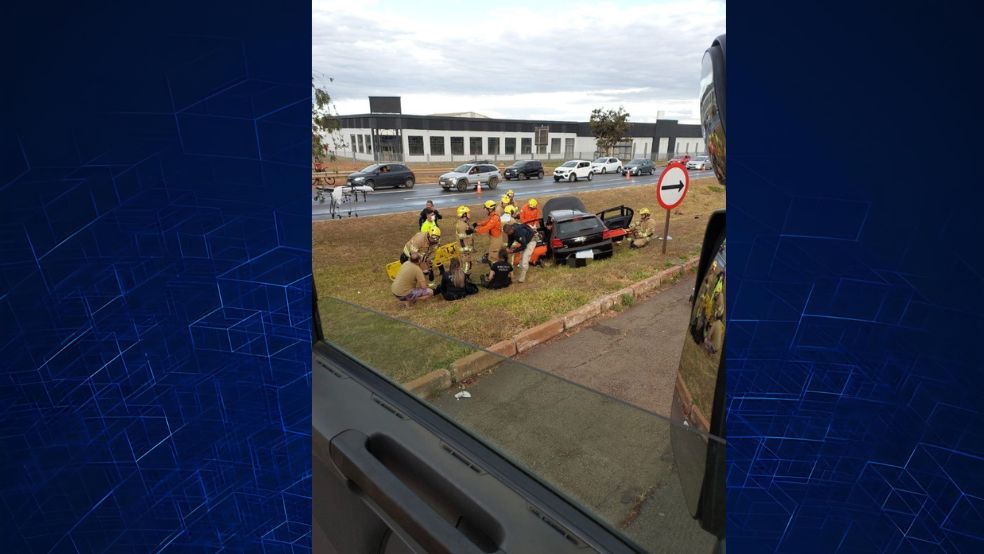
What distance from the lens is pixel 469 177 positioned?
22.9 m

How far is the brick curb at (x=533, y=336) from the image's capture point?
7.15ft

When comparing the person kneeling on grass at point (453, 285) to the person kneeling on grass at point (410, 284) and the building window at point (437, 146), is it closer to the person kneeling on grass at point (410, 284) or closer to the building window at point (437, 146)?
the person kneeling on grass at point (410, 284)

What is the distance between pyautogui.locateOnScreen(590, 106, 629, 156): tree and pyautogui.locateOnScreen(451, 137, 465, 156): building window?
11875mm

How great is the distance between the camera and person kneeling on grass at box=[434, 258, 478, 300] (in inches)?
275

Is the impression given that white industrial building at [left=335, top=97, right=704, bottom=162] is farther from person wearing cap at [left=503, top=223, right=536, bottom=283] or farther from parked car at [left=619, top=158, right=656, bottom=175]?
person wearing cap at [left=503, top=223, right=536, bottom=283]

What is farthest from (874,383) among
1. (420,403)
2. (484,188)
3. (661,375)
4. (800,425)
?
(484,188)

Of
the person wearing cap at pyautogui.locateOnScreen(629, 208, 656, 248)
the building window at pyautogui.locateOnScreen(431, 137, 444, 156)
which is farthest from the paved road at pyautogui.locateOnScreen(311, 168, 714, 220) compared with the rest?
the building window at pyautogui.locateOnScreen(431, 137, 444, 156)

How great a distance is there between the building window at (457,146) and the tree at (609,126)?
11.9 meters

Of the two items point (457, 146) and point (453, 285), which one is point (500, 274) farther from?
point (457, 146)

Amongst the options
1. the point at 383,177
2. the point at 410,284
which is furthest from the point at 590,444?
the point at 383,177

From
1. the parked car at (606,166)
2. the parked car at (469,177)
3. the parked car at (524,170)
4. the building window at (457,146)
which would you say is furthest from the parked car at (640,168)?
the building window at (457,146)
